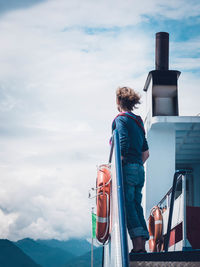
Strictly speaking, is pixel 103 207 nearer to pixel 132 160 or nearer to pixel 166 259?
pixel 132 160

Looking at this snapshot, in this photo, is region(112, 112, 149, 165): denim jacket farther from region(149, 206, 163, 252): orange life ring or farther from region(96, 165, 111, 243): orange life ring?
region(149, 206, 163, 252): orange life ring

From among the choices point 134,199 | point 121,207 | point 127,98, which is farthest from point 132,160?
point 121,207

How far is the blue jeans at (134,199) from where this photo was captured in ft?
13.1

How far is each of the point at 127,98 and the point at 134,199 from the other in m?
0.95

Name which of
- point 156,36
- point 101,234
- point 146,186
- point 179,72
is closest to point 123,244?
point 101,234

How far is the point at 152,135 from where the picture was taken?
1150 centimetres

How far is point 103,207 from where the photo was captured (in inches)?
157

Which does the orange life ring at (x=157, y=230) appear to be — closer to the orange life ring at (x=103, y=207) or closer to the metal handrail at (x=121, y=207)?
the orange life ring at (x=103, y=207)

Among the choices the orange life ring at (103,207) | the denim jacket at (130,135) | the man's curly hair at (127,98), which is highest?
the man's curly hair at (127,98)

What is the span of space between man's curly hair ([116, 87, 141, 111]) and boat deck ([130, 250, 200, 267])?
1473 mm

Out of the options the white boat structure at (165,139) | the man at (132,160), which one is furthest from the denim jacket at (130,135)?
the white boat structure at (165,139)

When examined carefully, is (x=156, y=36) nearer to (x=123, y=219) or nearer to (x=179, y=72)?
(x=179, y=72)

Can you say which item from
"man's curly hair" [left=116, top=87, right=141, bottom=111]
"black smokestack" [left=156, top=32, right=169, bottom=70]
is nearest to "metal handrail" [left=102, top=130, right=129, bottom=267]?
"man's curly hair" [left=116, top=87, right=141, bottom=111]

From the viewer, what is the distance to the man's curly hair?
4348mm
